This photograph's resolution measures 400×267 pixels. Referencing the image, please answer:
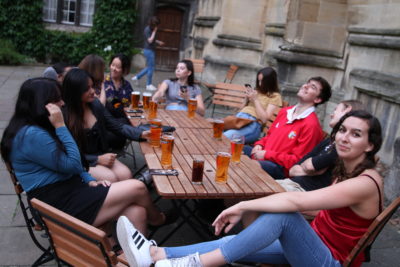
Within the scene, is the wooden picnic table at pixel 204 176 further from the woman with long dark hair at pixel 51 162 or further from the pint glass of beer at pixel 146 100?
the pint glass of beer at pixel 146 100


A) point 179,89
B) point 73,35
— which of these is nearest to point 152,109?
point 179,89

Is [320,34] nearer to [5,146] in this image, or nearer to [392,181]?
[392,181]

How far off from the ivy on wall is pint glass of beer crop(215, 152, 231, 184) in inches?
454

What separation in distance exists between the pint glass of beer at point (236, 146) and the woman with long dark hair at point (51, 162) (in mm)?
809

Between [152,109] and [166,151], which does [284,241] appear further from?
[152,109]

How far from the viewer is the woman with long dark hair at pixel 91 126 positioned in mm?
3223

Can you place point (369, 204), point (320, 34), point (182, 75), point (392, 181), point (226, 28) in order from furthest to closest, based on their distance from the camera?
point (226, 28) → point (320, 34) → point (182, 75) → point (392, 181) → point (369, 204)

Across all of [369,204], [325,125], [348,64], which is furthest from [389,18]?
[369,204]

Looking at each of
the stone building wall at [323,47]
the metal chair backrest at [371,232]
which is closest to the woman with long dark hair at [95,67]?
the metal chair backrest at [371,232]

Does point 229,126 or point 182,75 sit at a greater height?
point 182,75

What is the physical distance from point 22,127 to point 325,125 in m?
5.49

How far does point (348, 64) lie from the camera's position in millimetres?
6488

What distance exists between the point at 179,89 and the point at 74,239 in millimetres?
3606

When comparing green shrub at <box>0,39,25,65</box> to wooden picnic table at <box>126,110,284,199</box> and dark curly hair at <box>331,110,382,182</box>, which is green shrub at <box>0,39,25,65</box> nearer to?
wooden picnic table at <box>126,110,284,199</box>
